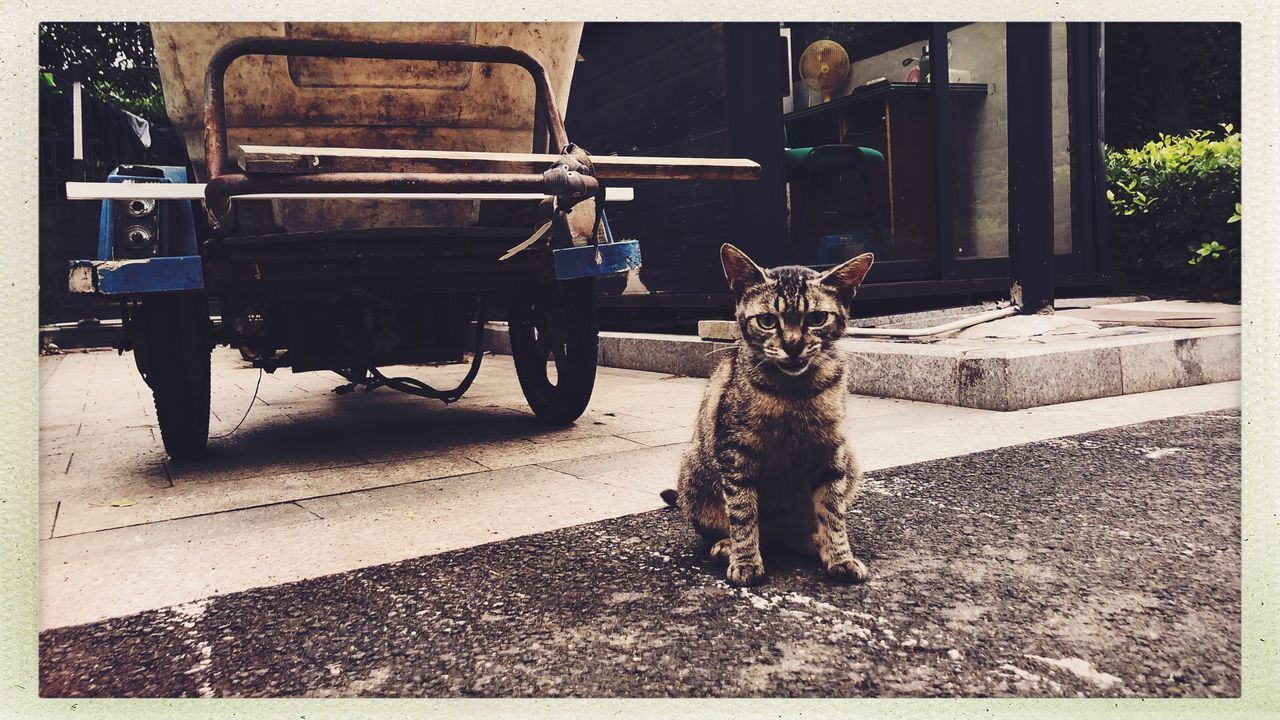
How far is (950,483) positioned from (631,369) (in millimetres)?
4074

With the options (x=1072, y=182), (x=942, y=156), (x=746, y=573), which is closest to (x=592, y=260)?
(x=746, y=573)

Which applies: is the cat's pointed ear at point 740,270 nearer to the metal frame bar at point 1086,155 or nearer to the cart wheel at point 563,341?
the cart wheel at point 563,341

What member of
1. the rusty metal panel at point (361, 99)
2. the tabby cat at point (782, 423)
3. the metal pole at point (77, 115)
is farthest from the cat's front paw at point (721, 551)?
the rusty metal panel at point (361, 99)

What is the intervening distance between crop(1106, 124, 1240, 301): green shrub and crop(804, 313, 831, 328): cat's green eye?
5.22 meters

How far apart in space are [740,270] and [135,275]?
2276 mm

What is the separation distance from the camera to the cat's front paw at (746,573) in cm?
185

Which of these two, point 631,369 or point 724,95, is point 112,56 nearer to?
point 631,369

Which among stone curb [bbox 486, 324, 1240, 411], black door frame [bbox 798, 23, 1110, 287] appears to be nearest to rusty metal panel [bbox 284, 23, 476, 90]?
stone curb [bbox 486, 324, 1240, 411]

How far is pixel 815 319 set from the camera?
1754 millimetres

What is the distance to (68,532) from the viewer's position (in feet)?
8.19

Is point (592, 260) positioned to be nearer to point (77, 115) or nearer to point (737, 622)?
point (77, 115)

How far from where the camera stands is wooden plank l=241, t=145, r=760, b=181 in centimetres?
245

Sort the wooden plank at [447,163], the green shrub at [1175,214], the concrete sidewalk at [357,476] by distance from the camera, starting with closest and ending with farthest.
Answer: the concrete sidewalk at [357,476]
the wooden plank at [447,163]
the green shrub at [1175,214]

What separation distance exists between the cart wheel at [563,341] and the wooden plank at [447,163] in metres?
0.99
